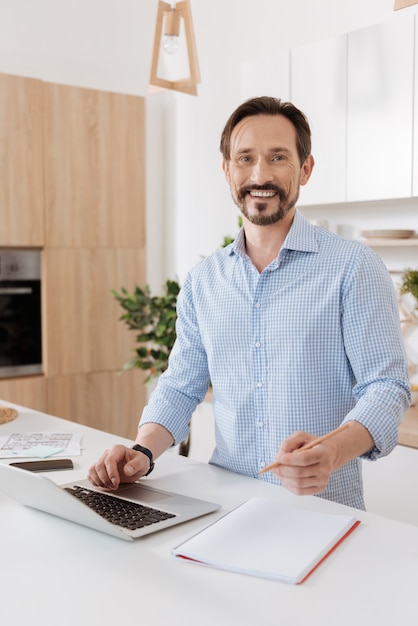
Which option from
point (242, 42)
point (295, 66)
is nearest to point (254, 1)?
point (242, 42)

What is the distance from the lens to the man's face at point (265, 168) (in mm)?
1809

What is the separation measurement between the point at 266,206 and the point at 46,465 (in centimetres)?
82

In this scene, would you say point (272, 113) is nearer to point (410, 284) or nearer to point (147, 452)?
point (147, 452)

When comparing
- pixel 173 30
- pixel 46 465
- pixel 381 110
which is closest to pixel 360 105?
pixel 381 110

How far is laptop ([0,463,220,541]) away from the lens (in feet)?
4.17

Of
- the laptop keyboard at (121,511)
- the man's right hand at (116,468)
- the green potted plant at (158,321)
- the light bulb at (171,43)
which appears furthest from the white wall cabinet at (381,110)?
the laptop keyboard at (121,511)

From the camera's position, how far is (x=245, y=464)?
70.9 inches

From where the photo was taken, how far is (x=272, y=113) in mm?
1851

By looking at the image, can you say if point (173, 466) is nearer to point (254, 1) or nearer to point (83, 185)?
point (83, 185)

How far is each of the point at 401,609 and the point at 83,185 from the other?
3702mm

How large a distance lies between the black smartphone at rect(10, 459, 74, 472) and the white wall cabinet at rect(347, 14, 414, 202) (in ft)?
6.68

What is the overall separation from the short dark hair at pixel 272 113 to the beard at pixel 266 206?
0.14m

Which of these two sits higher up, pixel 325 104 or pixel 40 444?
pixel 325 104

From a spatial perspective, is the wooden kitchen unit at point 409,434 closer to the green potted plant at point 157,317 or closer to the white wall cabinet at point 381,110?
the white wall cabinet at point 381,110
